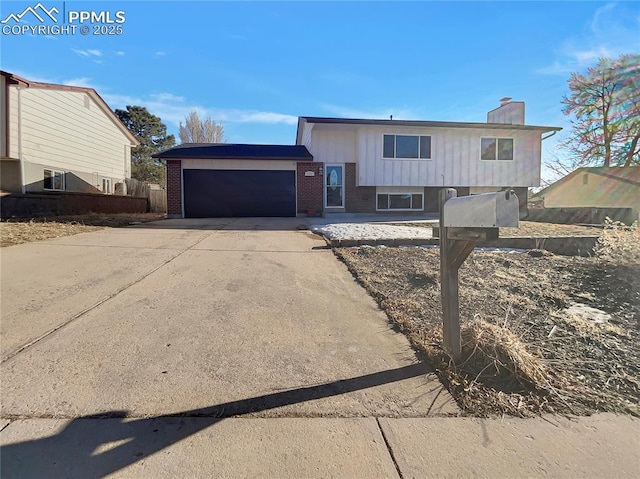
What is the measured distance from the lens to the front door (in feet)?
56.9

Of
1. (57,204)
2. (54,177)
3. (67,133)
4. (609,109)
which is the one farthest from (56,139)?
(609,109)

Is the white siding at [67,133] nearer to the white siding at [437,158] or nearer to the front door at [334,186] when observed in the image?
the white siding at [437,158]

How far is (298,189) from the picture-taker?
17.0 m

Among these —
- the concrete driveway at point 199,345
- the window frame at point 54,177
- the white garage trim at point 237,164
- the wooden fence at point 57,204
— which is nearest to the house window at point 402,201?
the white garage trim at point 237,164

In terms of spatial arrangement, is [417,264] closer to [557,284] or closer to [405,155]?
[557,284]

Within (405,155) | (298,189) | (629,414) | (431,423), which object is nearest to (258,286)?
(431,423)

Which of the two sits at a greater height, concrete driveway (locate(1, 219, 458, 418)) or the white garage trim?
the white garage trim

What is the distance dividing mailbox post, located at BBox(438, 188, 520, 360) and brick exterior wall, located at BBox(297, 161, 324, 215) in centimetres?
1429

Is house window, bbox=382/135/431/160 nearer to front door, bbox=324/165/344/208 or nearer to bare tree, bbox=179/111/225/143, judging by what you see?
front door, bbox=324/165/344/208

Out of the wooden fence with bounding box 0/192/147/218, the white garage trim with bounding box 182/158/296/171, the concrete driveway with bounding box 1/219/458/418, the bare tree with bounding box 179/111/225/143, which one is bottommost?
the concrete driveway with bounding box 1/219/458/418

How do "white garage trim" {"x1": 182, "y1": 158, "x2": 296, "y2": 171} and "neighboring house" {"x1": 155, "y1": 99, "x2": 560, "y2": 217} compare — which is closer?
"white garage trim" {"x1": 182, "y1": 158, "x2": 296, "y2": 171}

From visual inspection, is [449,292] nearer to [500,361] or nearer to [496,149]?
[500,361]

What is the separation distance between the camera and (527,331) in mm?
3365

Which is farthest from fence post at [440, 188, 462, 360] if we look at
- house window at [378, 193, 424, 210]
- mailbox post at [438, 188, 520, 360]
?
house window at [378, 193, 424, 210]
